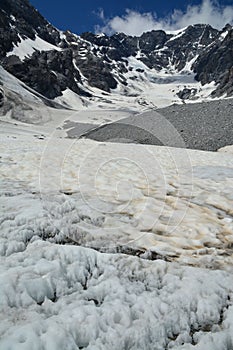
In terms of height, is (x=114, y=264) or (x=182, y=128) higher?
(x=182, y=128)

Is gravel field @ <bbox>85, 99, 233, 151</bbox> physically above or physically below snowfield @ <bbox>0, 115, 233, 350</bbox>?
above

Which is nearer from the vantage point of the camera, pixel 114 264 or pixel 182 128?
pixel 114 264

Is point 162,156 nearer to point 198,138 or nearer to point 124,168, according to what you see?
point 124,168

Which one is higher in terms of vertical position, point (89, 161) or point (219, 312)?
point (89, 161)

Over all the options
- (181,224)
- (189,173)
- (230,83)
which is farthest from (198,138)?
(230,83)

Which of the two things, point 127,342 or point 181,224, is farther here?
point 181,224

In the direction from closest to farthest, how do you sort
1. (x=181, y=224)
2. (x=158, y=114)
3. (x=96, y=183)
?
(x=181, y=224), (x=96, y=183), (x=158, y=114)

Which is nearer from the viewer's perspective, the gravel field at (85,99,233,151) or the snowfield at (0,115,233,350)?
the snowfield at (0,115,233,350)

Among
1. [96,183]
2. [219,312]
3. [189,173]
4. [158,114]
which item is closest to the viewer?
[219,312]
